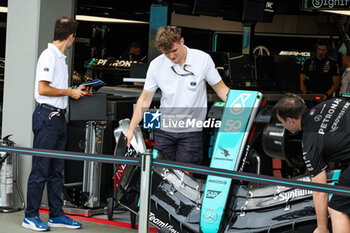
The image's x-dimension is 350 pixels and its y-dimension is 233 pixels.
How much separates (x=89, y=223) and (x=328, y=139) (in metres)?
2.37

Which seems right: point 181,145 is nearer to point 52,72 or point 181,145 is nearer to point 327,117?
point 52,72

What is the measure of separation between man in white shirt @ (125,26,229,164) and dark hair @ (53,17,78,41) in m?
0.71

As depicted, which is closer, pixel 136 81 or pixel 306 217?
pixel 306 217

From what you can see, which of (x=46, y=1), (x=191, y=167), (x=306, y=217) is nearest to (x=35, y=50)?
(x=46, y=1)

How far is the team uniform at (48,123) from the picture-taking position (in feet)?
14.8

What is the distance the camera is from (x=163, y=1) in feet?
24.0

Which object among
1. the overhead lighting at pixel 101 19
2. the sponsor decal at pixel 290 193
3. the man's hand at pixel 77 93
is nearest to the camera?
the sponsor decal at pixel 290 193

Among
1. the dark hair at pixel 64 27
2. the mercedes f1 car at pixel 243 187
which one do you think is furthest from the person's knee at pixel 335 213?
the dark hair at pixel 64 27

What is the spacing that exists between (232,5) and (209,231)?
4564mm

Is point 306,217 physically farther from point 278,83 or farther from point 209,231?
point 278,83

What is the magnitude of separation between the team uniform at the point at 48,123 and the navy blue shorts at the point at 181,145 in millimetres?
754

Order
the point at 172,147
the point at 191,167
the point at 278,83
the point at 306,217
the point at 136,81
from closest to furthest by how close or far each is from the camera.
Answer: the point at 191,167 → the point at 306,217 → the point at 172,147 → the point at 136,81 → the point at 278,83

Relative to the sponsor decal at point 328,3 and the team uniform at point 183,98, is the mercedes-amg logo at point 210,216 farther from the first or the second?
the sponsor decal at point 328,3

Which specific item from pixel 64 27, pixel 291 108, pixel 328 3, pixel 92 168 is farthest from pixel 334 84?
pixel 291 108
